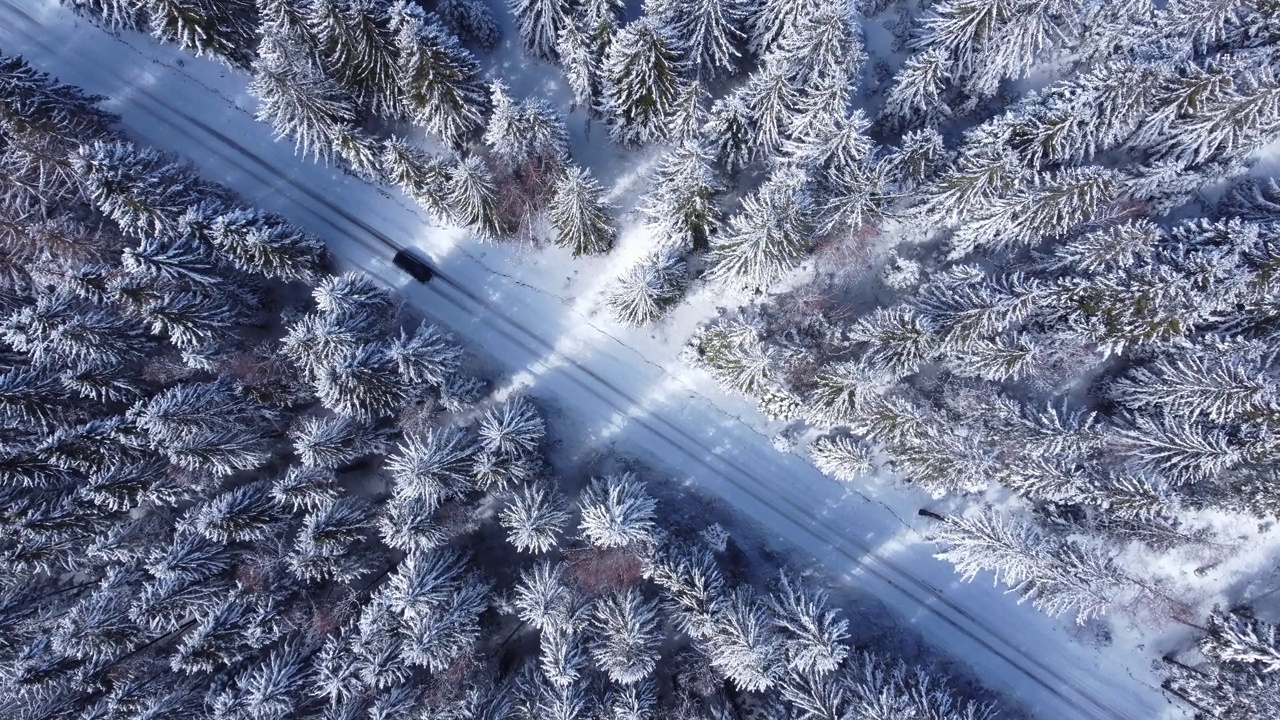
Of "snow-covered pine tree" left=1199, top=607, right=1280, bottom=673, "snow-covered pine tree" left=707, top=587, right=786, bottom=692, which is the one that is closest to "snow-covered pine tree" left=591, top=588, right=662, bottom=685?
"snow-covered pine tree" left=707, top=587, right=786, bottom=692

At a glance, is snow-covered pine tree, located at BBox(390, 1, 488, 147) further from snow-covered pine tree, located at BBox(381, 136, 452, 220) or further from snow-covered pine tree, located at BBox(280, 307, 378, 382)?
snow-covered pine tree, located at BBox(280, 307, 378, 382)

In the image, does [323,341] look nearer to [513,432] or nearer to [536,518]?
[513,432]

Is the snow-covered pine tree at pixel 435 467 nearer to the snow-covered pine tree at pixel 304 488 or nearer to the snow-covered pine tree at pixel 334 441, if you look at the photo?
the snow-covered pine tree at pixel 334 441

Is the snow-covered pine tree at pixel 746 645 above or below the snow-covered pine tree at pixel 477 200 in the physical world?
below

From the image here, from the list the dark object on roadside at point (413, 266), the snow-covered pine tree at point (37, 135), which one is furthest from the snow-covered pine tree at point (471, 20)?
the snow-covered pine tree at point (37, 135)

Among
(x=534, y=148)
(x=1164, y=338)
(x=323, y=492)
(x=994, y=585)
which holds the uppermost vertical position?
(x=1164, y=338)

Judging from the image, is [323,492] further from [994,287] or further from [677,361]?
[994,287]

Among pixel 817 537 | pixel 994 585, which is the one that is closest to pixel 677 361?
pixel 817 537
